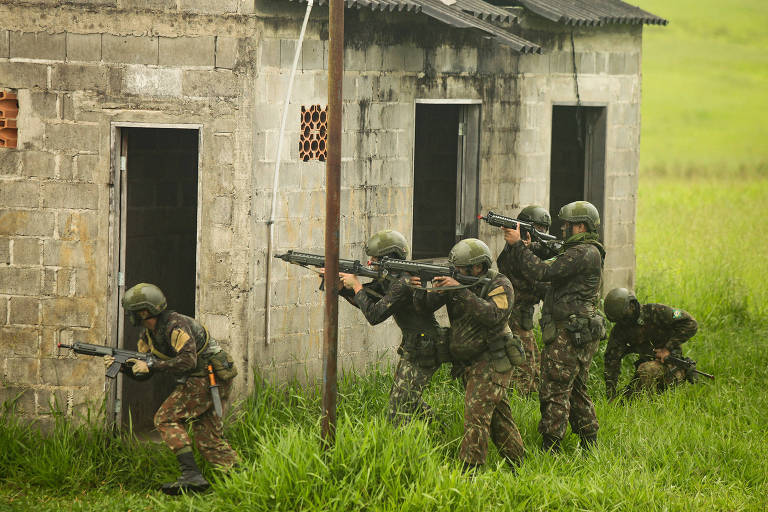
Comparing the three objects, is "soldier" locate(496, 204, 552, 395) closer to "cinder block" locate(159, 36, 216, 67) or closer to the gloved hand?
"cinder block" locate(159, 36, 216, 67)

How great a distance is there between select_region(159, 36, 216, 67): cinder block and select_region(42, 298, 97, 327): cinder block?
182 cm

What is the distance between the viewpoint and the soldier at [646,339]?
9.62 metres

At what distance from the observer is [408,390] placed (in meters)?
7.67

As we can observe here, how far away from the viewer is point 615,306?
9.59m

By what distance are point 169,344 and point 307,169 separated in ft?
7.06

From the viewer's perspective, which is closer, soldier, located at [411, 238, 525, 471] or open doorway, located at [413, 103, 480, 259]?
soldier, located at [411, 238, 525, 471]

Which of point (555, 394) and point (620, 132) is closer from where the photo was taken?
point (555, 394)

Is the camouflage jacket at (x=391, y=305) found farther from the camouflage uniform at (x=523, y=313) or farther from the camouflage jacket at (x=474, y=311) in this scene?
the camouflage uniform at (x=523, y=313)

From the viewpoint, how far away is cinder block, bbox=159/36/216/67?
7988 mm

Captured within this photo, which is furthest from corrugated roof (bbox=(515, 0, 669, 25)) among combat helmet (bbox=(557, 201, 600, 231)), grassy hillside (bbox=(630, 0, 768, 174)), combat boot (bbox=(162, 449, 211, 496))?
grassy hillside (bbox=(630, 0, 768, 174))

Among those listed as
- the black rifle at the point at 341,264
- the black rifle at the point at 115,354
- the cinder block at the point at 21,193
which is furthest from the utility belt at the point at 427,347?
the cinder block at the point at 21,193

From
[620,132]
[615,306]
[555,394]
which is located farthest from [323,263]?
[620,132]

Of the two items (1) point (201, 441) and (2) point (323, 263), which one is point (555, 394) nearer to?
(2) point (323, 263)

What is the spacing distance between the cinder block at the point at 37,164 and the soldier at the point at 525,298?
380 cm
